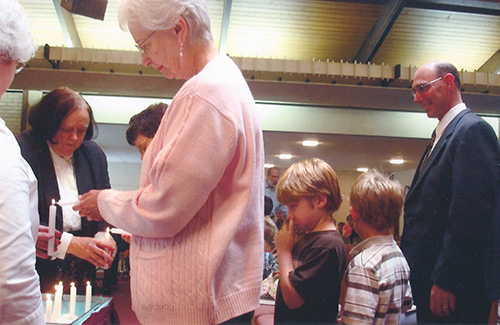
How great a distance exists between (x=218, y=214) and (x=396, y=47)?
13.6ft

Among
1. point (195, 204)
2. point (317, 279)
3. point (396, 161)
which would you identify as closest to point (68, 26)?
point (317, 279)

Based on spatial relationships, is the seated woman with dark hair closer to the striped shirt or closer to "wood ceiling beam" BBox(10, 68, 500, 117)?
the striped shirt

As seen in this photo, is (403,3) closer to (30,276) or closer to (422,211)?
(422,211)

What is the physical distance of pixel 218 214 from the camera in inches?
38.9

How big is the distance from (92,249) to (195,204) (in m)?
1.04

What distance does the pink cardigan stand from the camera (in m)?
0.94

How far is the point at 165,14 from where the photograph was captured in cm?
104

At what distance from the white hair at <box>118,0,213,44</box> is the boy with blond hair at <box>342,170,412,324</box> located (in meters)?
1.10

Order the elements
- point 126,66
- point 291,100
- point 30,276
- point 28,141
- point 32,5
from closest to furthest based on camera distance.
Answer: point 30,276 < point 28,141 < point 126,66 < point 32,5 < point 291,100

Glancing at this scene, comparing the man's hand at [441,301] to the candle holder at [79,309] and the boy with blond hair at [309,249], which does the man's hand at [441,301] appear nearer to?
the boy with blond hair at [309,249]

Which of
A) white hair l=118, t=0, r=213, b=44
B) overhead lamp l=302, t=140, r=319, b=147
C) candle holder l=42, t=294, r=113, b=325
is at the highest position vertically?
overhead lamp l=302, t=140, r=319, b=147

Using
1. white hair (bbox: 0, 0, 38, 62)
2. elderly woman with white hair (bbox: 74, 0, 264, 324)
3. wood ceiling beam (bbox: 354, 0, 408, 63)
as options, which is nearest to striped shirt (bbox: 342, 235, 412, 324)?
elderly woman with white hair (bbox: 74, 0, 264, 324)

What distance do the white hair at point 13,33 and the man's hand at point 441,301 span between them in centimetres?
179

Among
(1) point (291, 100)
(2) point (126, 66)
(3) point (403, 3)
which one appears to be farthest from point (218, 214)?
(3) point (403, 3)
